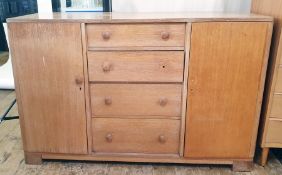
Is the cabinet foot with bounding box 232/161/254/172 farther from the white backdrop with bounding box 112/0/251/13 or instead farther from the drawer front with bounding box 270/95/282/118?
the white backdrop with bounding box 112/0/251/13

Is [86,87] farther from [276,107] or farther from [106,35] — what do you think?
[276,107]

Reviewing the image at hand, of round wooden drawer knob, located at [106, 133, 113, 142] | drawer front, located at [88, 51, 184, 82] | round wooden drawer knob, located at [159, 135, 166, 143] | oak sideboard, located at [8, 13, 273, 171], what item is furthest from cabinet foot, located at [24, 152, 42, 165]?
round wooden drawer knob, located at [159, 135, 166, 143]

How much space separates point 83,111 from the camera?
4.49ft

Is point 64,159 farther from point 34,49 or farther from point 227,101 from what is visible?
point 227,101

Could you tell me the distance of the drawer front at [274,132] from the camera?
53.2 inches

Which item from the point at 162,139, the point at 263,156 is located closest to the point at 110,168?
the point at 162,139

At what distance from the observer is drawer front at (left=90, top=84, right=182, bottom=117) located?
4.34 ft

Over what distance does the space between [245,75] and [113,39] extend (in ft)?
2.11

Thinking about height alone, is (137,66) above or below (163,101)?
above

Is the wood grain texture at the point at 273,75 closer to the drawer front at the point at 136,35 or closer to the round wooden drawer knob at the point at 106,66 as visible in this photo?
the drawer front at the point at 136,35

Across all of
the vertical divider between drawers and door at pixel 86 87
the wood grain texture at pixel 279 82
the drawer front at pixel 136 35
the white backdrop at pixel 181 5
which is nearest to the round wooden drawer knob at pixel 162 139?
the vertical divider between drawers and door at pixel 86 87

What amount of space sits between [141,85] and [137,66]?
0.33ft

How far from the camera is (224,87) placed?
1.29 meters

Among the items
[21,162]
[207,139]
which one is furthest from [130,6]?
[21,162]
